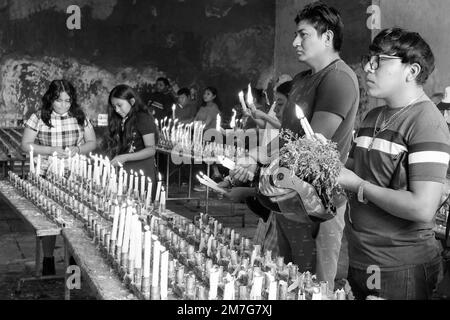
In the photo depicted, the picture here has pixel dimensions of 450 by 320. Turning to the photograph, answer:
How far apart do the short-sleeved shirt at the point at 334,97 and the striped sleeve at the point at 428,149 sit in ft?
2.20

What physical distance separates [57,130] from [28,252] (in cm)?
137

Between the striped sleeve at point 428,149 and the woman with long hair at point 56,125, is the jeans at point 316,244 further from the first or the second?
the woman with long hair at point 56,125

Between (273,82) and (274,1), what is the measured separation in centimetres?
181

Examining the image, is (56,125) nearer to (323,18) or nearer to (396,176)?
(323,18)

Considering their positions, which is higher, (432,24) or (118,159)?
(432,24)

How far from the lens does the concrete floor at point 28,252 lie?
4602mm

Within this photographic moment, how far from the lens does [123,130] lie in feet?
17.4

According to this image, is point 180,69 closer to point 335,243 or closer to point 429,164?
point 335,243

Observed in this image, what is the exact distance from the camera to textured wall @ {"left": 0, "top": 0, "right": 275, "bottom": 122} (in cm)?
1148

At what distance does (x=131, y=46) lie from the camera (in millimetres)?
12289

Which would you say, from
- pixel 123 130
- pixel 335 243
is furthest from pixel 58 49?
pixel 335 243

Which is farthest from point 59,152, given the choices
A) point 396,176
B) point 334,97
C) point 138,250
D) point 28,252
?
point 396,176

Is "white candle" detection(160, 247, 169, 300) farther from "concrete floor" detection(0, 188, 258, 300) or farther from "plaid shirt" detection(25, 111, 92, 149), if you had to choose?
"plaid shirt" detection(25, 111, 92, 149)

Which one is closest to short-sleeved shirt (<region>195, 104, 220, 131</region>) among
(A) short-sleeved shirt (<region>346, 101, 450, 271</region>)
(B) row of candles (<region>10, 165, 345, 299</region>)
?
(B) row of candles (<region>10, 165, 345, 299</region>)
